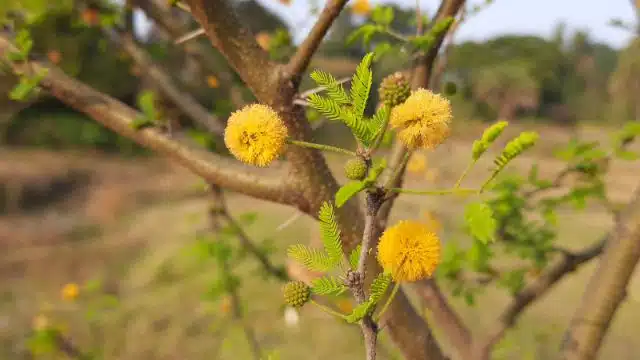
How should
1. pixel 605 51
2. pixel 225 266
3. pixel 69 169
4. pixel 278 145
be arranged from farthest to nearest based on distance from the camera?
pixel 605 51
pixel 69 169
pixel 225 266
pixel 278 145

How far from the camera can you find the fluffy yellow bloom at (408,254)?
0.35 meters

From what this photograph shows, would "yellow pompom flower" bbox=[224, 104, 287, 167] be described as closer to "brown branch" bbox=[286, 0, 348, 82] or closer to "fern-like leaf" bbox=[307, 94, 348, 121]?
"fern-like leaf" bbox=[307, 94, 348, 121]

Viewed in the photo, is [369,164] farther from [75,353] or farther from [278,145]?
[75,353]

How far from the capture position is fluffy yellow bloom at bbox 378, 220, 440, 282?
354 millimetres

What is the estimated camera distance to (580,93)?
783 cm

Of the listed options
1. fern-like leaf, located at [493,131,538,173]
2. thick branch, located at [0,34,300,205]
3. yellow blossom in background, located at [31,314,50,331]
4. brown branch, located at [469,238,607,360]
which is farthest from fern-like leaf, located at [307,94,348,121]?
yellow blossom in background, located at [31,314,50,331]

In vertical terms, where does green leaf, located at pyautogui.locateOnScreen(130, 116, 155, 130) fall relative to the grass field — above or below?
above

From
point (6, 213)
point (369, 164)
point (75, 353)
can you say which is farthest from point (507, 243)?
point (6, 213)

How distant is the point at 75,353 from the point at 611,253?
1.32 m

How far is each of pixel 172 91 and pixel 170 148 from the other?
0.54 metres

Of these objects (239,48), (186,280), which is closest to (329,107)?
(239,48)

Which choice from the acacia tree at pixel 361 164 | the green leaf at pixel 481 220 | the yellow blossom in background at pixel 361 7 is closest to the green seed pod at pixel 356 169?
the acacia tree at pixel 361 164

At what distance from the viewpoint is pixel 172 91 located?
1217mm

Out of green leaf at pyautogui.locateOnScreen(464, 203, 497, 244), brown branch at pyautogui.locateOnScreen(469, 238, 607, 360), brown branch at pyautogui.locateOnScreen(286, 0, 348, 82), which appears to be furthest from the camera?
brown branch at pyautogui.locateOnScreen(469, 238, 607, 360)
